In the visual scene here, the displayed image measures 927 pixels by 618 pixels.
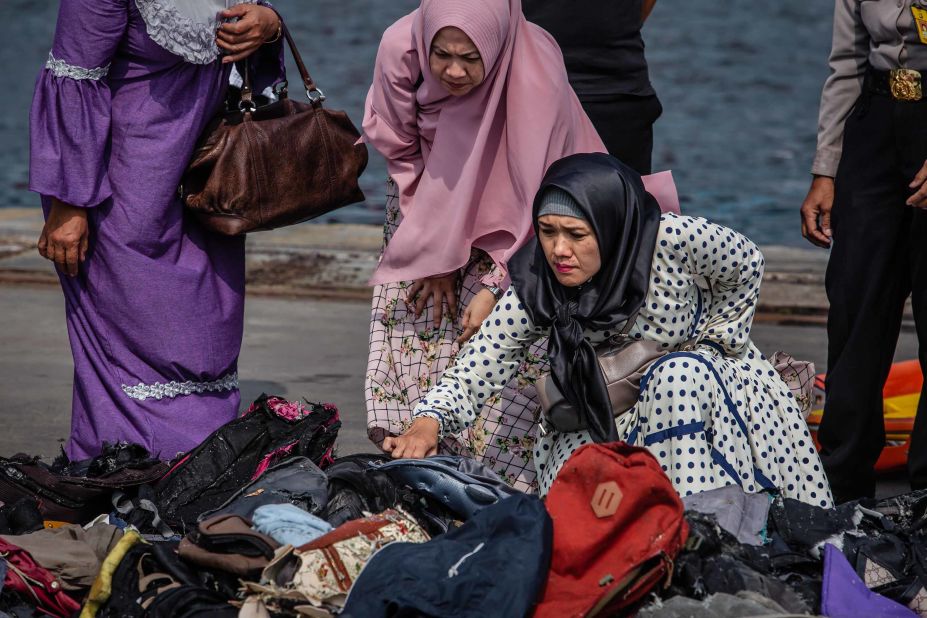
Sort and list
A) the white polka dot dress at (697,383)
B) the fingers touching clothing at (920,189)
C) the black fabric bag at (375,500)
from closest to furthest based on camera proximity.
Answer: the black fabric bag at (375,500)
the white polka dot dress at (697,383)
the fingers touching clothing at (920,189)

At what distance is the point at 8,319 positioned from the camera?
6.44 meters

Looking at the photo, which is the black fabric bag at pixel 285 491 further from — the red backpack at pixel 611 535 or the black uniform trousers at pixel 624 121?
the black uniform trousers at pixel 624 121

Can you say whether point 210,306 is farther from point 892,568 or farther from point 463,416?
point 892,568

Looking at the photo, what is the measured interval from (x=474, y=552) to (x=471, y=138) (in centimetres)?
142

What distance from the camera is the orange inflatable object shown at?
446cm

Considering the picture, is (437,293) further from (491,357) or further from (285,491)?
(285,491)

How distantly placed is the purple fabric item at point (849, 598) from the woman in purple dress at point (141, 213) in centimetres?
191

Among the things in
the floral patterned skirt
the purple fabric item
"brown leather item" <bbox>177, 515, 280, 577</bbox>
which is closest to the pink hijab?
the floral patterned skirt

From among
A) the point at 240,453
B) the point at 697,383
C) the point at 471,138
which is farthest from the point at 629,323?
the point at 240,453

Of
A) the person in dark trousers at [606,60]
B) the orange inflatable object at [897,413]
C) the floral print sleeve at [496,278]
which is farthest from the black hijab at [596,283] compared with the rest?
the orange inflatable object at [897,413]

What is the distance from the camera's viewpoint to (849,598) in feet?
9.36

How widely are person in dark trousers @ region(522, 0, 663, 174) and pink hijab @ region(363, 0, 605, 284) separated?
0.28 m

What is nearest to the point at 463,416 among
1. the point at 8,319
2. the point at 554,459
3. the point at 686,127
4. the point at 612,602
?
the point at 554,459

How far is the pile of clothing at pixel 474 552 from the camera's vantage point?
270cm
